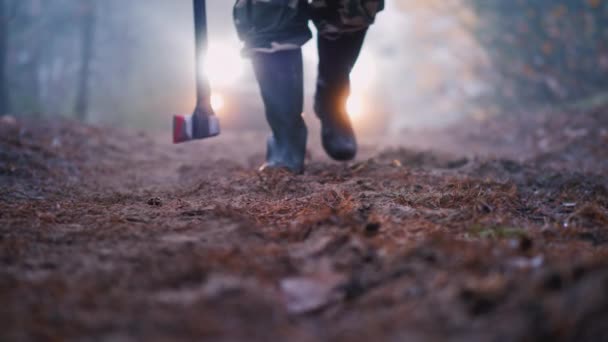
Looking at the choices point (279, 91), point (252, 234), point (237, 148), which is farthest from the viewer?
point (237, 148)

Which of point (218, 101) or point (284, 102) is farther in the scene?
point (218, 101)

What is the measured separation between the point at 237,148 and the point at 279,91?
234 centimetres

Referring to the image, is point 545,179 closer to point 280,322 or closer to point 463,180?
point 463,180

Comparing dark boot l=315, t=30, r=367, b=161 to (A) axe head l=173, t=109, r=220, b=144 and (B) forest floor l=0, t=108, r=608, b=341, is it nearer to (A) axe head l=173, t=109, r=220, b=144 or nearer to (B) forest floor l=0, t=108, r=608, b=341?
(B) forest floor l=0, t=108, r=608, b=341

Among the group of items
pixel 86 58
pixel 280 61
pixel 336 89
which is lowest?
pixel 336 89

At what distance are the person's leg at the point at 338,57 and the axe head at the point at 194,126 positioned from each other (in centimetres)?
55

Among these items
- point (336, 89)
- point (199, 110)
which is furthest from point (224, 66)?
point (199, 110)

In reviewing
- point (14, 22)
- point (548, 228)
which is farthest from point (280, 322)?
point (14, 22)

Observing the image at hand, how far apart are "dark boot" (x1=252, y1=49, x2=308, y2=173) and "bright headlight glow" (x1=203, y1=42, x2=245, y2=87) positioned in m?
4.95

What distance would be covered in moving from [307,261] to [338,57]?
4.26 ft

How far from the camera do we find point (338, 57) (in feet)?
6.84

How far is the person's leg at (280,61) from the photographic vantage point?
193 cm

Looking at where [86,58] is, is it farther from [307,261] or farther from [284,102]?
[307,261]

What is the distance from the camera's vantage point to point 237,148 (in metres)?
4.32
